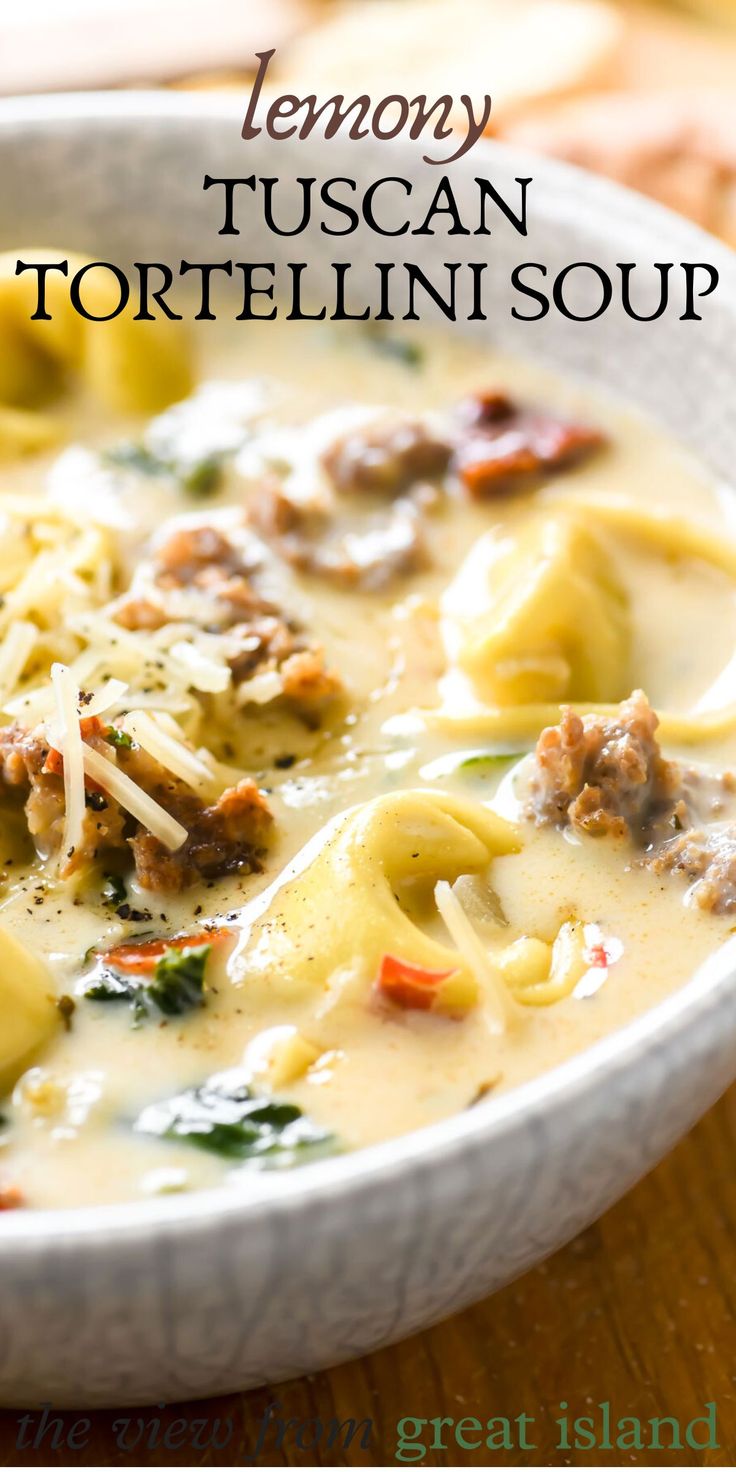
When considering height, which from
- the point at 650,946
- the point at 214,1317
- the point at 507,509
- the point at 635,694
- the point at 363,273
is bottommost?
the point at 214,1317

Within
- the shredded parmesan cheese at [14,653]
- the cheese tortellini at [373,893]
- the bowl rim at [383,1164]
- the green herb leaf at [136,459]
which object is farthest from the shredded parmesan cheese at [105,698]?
the green herb leaf at [136,459]

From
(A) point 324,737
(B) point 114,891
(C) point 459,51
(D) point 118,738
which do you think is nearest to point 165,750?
(D) point 118,738

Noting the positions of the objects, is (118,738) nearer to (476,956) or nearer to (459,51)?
(476,956)

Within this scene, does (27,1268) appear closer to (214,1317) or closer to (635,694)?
(214,1317)

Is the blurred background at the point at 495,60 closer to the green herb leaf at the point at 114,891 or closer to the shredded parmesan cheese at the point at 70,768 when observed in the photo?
the shredded parmesan cheese at the point at 70,768

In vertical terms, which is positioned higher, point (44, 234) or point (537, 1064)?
point (44, 234)

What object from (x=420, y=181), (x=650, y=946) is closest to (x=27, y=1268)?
(x=650, y=946)
